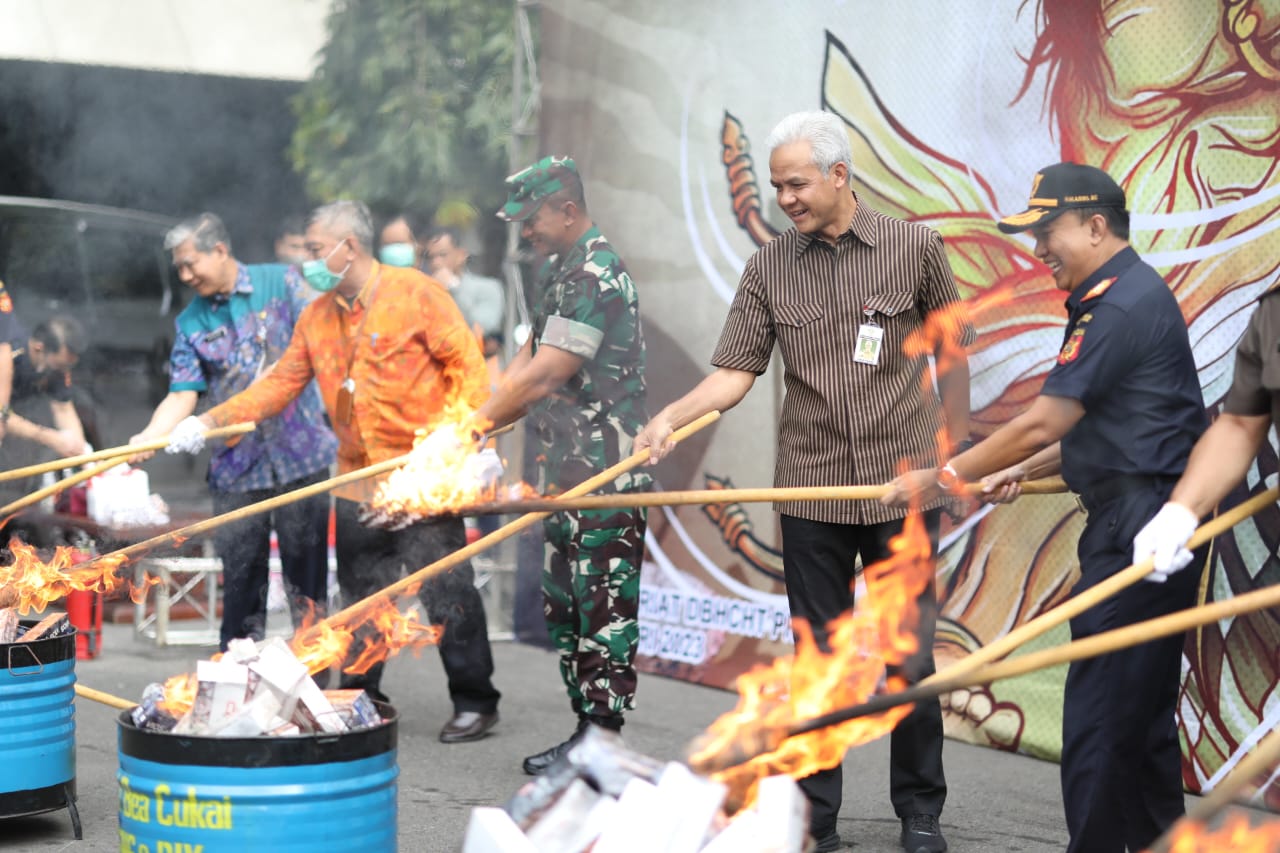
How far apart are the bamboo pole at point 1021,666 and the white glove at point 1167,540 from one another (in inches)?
19.3

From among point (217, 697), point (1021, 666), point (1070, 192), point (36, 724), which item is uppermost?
point (1070, 192)

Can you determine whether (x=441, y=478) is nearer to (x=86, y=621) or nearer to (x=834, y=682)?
(x=834, y=682)

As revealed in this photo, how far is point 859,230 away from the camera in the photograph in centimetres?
521

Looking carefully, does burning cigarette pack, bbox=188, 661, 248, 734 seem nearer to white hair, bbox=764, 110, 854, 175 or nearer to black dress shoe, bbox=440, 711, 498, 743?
white hair, bbox=764, 110, 854, 175

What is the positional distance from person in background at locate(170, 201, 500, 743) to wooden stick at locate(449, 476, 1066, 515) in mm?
2135

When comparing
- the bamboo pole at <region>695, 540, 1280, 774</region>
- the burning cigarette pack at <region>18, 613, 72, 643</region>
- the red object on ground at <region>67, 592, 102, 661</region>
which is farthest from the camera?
the red object on ground at <region>67, 592, 102, 661</region>

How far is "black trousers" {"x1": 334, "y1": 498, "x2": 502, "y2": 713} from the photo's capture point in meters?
6.90

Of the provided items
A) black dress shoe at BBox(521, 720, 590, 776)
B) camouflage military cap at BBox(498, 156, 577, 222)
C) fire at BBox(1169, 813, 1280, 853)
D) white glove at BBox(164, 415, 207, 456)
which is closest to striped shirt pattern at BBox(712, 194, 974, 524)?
camouflage military cap at BBox(498, 156, 577, 222)

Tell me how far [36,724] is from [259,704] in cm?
164

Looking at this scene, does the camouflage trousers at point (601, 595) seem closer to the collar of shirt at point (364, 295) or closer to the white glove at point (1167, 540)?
the collar of shirt at point (364, 295)

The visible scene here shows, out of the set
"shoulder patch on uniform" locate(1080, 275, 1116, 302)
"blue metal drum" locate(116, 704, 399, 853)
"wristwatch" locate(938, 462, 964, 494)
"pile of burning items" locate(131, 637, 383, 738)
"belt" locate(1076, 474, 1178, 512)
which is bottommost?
"blue metal drum" locate(116, 704, 399, 853)

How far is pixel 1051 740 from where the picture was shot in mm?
6543

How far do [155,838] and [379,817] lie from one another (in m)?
0.50

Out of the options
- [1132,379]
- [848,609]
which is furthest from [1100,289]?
[848,609]
